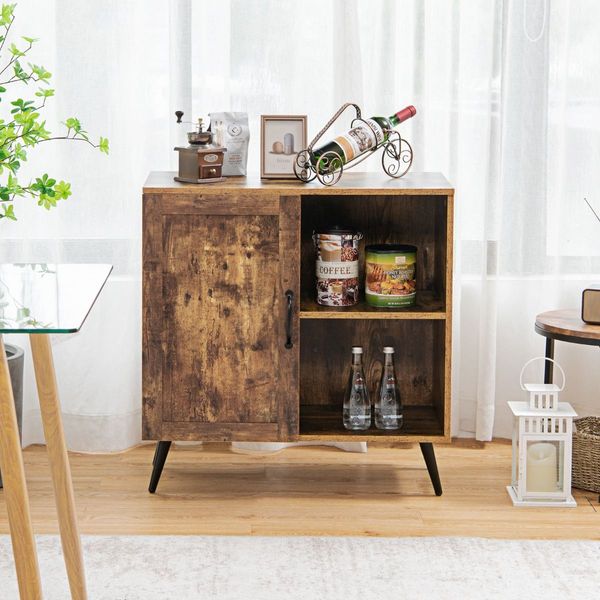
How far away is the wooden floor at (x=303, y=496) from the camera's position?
2842 millimetres

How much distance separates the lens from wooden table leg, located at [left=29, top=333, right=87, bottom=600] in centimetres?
220

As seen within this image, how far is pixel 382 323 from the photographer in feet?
10.6

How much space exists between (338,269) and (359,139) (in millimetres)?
366

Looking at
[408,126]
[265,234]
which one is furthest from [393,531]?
[408,126]

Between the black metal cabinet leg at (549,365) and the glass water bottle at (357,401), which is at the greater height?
the black metal cabinet leg at (549,365)

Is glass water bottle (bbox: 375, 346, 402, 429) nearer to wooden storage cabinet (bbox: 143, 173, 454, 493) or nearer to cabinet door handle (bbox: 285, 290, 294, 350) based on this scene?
wooden storage cabinet (bbox: 143, 173, 454, 493)

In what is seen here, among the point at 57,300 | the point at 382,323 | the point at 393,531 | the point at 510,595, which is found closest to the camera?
the point at 57,300

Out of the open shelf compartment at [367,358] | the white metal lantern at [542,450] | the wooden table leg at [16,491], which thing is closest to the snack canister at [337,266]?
the open shelf compartment at [367,358]

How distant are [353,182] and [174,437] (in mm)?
879

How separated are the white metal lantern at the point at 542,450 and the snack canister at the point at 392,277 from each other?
46 centimetres

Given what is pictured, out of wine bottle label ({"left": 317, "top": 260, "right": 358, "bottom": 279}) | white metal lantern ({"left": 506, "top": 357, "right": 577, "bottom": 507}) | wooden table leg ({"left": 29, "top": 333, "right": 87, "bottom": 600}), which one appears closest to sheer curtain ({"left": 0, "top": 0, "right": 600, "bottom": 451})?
white metal lantern ({"left": 506, "top": 357, "right": 577, "bottom": 507})

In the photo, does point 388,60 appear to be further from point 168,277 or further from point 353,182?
point 168,277

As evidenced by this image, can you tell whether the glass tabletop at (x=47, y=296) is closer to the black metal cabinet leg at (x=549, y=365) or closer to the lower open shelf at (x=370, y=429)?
the lower open shelf at (x=370, y=429)

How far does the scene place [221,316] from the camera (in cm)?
288
